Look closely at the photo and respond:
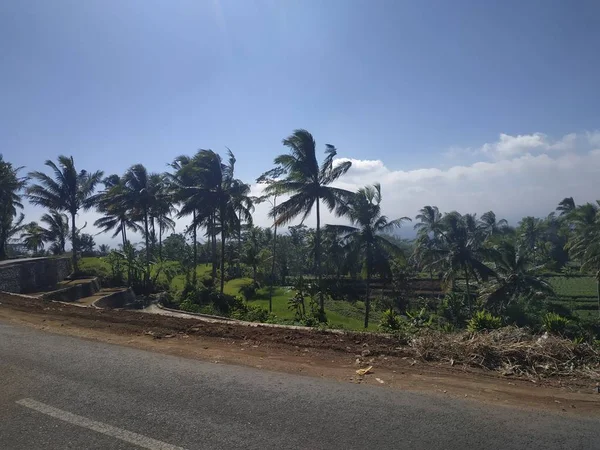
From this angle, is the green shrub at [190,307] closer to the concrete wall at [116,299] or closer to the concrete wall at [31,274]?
the concrete wall at [116,299]

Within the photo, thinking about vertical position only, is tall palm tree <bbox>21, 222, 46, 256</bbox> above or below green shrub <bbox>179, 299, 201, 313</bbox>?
above

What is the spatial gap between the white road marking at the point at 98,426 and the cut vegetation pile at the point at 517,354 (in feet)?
12.0

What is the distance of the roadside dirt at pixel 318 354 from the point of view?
180 inches

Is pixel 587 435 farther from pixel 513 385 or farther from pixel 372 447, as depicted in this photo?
pixel 372 447

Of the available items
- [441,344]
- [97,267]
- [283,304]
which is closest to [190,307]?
[283,304]

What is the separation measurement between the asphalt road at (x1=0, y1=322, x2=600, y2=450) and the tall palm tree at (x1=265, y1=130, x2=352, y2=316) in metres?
18.7

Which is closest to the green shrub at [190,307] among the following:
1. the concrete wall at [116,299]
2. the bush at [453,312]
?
the concrete wall at [116,299]

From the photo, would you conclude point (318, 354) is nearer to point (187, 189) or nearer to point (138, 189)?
point (187, 189)

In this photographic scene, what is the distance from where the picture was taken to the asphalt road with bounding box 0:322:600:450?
364cm

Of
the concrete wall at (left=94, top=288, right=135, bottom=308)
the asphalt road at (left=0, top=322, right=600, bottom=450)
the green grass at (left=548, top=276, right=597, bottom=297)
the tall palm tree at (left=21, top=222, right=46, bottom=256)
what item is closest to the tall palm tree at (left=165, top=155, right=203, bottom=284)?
the concrete wall at (left=94, top=288, right=135, bottom=308)

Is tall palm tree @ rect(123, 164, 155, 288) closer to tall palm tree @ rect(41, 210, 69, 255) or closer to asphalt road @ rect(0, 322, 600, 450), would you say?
tall palm tree @ rect(41, 210, 69, 255)

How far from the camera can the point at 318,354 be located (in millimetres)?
6230

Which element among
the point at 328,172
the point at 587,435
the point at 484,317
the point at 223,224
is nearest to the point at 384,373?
the point at 587,435

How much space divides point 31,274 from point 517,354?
2469cm
